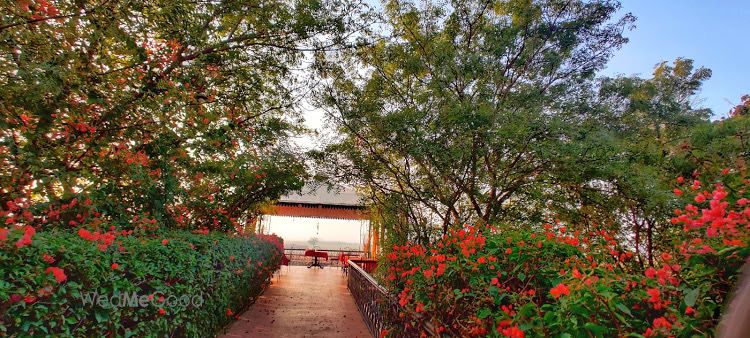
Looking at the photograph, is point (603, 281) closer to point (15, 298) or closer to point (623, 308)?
point (623, 308)

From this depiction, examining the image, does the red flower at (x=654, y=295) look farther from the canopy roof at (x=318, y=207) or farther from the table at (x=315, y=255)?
the table at (x=315, y=255)

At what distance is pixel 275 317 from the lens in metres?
6.50

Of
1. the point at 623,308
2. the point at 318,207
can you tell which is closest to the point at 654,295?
the point at 623,308

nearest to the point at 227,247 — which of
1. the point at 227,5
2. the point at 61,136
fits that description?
the point at 61,136

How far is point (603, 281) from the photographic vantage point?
159 cm

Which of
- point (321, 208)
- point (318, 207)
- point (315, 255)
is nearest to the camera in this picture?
point (318, 207)

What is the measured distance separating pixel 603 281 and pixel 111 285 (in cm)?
266

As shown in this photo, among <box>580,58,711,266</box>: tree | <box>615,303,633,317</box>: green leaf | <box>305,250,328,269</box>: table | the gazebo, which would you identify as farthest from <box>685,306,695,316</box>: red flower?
<box>305,250,328,269</box>: table

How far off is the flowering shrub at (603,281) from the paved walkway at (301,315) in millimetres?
3250

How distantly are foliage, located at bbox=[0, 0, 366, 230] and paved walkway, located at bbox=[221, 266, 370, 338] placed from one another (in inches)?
61.3

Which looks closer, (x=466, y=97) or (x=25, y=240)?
(x=25, y=240)

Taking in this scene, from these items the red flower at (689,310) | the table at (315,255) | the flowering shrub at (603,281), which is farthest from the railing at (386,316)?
the table at (315,255)

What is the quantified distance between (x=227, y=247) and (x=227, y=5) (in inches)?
114

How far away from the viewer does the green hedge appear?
182 cm
